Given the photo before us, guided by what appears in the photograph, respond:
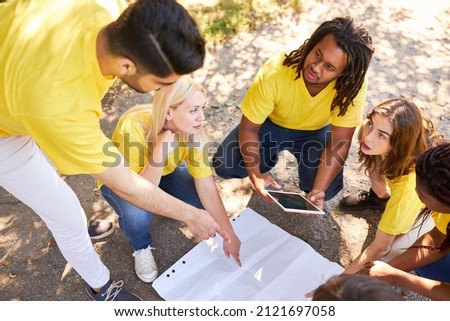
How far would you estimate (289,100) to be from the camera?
2.56 meters

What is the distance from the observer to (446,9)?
4.79 metres

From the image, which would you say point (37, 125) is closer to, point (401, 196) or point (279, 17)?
point (401, 196)

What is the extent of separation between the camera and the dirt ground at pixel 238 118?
2.57 m

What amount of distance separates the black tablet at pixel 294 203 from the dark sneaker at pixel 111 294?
3.24 ft

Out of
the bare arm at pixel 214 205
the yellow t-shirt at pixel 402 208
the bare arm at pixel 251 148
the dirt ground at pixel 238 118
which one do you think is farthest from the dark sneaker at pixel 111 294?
the yellow t-shirt at pixel 402 208

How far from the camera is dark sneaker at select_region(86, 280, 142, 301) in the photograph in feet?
7.63

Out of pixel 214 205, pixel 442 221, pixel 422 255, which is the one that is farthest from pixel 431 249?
pixel 214 205

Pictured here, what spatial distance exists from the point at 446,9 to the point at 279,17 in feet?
6.36

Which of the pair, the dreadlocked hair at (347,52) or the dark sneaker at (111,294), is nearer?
the dreadlocked hair at (347,52)

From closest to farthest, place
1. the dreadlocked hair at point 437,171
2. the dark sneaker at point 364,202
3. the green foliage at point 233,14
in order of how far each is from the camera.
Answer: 1. the dreadlocked hair at point 437,171
2. the dark sneaker at point 364,202
3. the green foliage at point 233,14

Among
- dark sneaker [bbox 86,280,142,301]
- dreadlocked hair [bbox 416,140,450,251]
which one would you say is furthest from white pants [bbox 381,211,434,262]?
dark sneaker [bbox 86,280,142,301]

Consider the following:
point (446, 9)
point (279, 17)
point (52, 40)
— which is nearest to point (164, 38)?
point (52, 40)

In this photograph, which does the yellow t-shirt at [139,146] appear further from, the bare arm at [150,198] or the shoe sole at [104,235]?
the shoe sole at [104,235]

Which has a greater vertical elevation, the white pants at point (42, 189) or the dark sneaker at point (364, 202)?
the white pants at point (42, 189)
